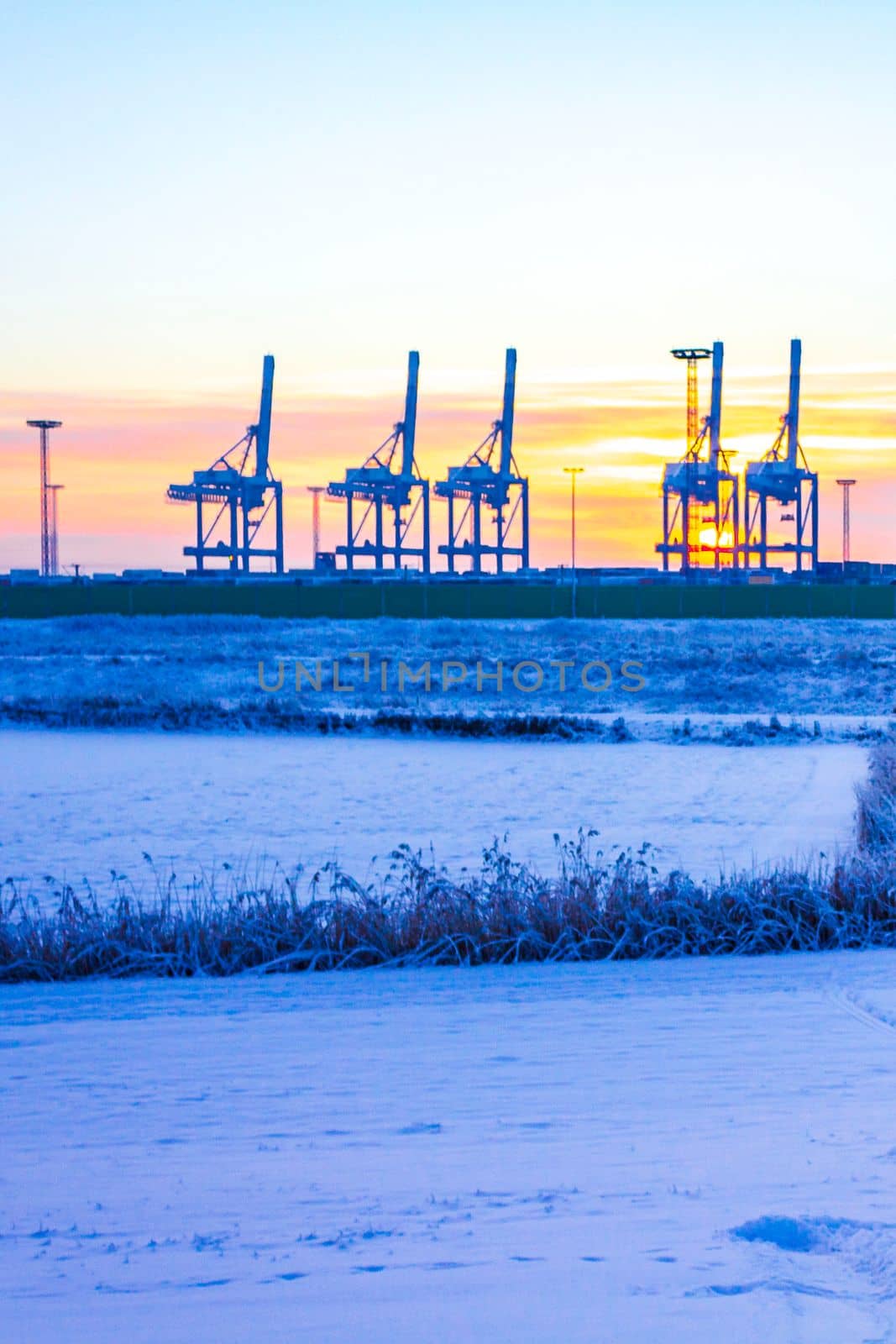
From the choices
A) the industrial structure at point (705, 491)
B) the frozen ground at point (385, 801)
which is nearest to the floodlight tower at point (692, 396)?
the industrial structure at point (705, 491)


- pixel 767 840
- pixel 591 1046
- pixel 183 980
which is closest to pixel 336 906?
pixel 183 980

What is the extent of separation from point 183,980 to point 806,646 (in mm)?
38253

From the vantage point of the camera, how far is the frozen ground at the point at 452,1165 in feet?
11.6

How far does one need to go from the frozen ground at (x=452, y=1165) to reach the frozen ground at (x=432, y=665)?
19.7 meters

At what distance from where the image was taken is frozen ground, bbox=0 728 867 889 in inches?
498

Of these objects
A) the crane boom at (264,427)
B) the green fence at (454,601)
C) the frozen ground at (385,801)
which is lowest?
the frozen ground at (385,801)

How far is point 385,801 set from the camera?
1641 cm

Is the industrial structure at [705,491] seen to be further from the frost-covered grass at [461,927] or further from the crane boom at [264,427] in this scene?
the frost-covered grass at [461,927]

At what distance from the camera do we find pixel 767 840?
13.4 meters

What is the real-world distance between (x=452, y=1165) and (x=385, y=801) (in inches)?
468

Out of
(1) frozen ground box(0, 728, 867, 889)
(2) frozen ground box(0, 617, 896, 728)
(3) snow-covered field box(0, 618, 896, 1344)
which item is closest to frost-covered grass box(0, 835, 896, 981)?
(3) snow-covered field box(0, 618, 896, 1344)

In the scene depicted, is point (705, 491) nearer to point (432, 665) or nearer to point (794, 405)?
point (794, 405)

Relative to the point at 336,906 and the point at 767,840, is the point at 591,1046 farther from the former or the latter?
the point at 767,840

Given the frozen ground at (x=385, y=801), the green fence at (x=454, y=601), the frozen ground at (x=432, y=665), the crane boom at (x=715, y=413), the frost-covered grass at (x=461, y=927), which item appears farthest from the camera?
the crane boom at (x=715, y=413)
